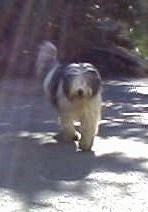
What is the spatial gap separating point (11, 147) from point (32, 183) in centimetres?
207

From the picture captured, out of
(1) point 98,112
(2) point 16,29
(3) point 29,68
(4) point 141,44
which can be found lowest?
(3) point 29,68

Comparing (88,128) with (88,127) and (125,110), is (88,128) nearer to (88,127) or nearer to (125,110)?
(88,127)

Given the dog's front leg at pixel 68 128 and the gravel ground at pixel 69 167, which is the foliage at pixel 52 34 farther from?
the dog's front leg at pixel 68 128

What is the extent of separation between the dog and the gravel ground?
25 centimetres

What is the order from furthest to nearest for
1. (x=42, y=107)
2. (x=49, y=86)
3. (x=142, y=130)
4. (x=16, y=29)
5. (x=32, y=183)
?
1. (x=16, y=29)
2. (x=42, y=107)
3. (x=142, y=130)
4. (x=49, y=86)
5. (x=32, y=183)

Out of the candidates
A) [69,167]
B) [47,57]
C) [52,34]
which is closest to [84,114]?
[69,167]

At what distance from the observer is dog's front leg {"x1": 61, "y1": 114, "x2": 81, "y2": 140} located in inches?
327

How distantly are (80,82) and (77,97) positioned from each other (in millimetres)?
299

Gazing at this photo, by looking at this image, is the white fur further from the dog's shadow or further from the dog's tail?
the dog's tail

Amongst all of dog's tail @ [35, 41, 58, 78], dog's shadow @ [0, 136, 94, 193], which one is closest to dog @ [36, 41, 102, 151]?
dog's shadow @ [0, 136, 94, 193]

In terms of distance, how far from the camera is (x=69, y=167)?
24.0 ft

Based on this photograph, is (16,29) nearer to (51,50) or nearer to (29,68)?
(29,68)

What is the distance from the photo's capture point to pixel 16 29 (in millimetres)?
19984

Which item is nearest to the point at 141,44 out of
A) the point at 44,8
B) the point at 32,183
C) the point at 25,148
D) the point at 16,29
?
the point at 32,183
